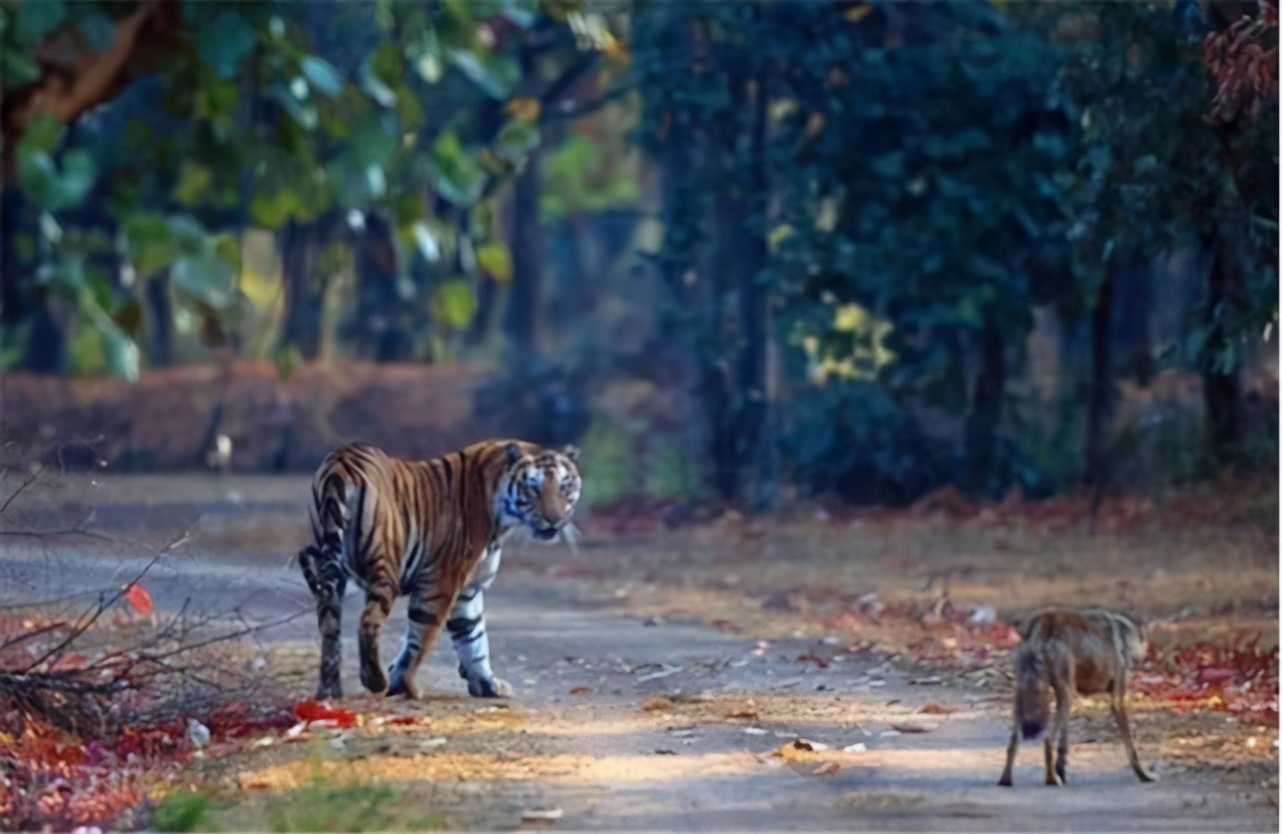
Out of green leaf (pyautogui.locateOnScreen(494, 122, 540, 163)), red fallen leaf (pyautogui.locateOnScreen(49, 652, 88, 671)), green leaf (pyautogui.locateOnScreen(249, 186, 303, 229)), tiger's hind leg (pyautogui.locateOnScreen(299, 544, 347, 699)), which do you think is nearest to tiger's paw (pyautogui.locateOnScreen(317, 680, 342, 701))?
tiger's hind leg (pyautogui.locateOnScreen(299, 544, 347, 699))

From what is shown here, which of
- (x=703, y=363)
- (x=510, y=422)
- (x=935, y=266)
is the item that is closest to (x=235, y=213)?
(x=510, y=422)

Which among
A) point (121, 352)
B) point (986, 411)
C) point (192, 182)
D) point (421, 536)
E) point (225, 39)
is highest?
point (225, 39)

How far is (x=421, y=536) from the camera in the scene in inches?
203

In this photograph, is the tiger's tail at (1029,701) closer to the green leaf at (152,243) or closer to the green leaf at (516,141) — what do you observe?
the green leaf at (516,141)

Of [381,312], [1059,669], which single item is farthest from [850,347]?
[381,312]

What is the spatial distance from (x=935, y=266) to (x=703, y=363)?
1421mm

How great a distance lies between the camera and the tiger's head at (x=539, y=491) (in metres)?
5.22

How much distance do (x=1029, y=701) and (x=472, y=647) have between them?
5.91 ft

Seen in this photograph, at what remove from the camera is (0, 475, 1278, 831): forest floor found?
15.1 ft

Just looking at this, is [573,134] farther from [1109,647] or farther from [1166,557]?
[1109,647]

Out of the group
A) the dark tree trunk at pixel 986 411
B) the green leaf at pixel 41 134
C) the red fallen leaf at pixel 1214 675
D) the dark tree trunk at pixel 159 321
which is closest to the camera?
the red fallen leaf at pixel 1214 675

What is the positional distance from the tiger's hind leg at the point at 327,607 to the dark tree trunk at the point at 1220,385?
13.2 ft

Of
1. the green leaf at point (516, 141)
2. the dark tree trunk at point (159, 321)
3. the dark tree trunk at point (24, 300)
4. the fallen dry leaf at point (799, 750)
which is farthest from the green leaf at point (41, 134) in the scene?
the fallen dry leaf at point (799, 750)

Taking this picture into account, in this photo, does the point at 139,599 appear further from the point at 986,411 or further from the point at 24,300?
the point at 24,300
